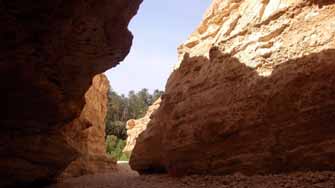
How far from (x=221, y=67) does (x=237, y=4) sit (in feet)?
8.81

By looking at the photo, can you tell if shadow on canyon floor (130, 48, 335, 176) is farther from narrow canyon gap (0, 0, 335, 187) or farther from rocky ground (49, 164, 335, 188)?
rocky ground (49, 164, 335, 188)

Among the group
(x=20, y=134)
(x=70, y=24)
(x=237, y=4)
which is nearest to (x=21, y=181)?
(x=20, y=134)

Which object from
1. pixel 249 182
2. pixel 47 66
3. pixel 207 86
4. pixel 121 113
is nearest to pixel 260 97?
pixel 249 182

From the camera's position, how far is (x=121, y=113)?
48.4 meters

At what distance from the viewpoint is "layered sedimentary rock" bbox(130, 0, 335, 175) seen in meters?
6.66

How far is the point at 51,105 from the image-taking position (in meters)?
8.46

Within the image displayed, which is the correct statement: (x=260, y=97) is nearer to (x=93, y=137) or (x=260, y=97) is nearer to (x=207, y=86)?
(x=207, y=86)

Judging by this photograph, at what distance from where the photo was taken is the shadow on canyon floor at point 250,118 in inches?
259

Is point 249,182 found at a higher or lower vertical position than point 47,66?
lower

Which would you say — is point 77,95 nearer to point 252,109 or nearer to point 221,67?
point 221,67

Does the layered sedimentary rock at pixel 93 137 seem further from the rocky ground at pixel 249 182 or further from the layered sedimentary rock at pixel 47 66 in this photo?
the rocky ground at pixel 249 182

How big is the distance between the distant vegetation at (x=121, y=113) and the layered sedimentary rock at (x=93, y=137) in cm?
918

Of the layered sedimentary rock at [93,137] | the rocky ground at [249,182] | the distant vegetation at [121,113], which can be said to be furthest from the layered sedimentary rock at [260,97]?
the distant vegetation at [121,113]

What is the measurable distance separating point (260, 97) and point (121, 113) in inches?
1644
